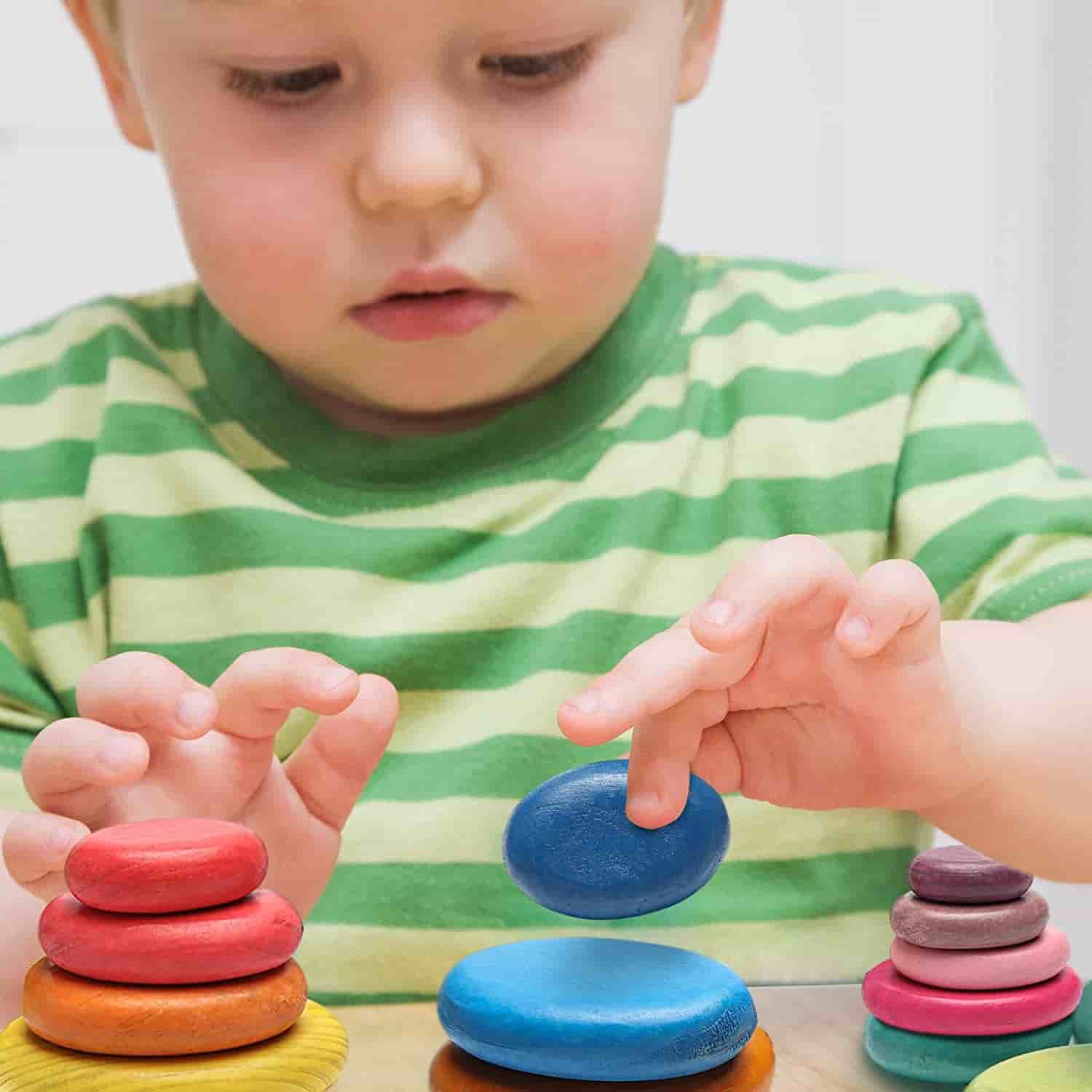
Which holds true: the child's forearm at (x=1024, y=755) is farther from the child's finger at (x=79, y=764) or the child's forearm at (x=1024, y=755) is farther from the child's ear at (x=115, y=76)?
the child's ear at (x=115, y=76)

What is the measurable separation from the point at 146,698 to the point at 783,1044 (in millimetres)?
248

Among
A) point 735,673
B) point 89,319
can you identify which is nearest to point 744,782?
point 735,673

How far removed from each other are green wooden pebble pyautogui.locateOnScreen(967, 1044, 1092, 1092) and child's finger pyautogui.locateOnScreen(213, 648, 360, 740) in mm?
234

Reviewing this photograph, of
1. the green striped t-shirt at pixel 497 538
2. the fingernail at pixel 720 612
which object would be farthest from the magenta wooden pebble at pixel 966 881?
the green striped t-shirt at pixel 497 538

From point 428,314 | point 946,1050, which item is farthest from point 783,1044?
point 428,314

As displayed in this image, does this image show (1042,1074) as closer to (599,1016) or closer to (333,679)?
(599,1016)

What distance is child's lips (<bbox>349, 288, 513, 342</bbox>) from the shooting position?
2.55ft

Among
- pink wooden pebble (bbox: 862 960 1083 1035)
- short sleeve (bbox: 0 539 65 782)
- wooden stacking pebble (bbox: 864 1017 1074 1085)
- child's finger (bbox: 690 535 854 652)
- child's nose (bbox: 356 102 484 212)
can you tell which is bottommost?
short sleeve (bbox: 0 539 65 782)

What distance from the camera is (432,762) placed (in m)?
0.84

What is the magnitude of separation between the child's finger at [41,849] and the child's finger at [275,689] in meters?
0.07

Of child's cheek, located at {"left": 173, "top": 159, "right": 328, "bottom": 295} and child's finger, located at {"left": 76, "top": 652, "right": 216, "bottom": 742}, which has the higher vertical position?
child's cheek, located at {"left": 173, "top": 159, "right": 328, "bottom": 295}

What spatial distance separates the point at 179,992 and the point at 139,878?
0.03 metres

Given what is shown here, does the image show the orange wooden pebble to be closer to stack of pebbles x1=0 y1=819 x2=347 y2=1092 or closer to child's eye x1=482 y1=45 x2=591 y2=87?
stack of pebbles x1=0 y1=819 x2=347 y2=1092

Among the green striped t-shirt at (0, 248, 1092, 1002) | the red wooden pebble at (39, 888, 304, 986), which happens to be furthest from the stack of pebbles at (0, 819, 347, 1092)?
the green striped t-shirt at (0, 248, 1092, 1002)
